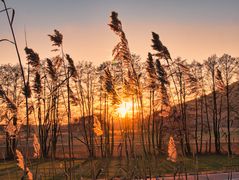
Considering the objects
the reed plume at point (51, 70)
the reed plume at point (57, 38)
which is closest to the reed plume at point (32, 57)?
the reed plume at point (57, 38)

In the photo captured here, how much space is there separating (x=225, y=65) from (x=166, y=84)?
33236mm

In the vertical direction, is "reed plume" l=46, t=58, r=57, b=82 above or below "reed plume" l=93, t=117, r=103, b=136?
above

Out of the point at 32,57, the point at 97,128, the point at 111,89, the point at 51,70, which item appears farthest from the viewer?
the point at 51,70

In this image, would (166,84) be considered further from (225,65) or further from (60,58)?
(225,65)

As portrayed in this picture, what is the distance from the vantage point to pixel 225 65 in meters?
37.3

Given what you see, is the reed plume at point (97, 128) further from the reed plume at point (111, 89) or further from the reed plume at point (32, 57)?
the reed plume at point (32, 57)

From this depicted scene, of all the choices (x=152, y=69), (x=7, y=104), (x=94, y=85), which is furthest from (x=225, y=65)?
(x=7, y=104)

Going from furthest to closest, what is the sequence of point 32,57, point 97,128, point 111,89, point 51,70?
1. point 51,70
2. point 111,89
3. point 97,128
4. point 32,57

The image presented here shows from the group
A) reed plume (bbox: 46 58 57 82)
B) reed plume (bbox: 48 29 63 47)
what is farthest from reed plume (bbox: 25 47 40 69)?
reed plume (bbox: 46 58 57 82)

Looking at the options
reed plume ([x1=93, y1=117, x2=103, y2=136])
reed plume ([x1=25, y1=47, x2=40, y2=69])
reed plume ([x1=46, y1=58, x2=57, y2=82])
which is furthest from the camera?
reed plume ([x1=46, y1=58, x2=57, y2=82])

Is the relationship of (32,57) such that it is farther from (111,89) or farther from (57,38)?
(111,89)

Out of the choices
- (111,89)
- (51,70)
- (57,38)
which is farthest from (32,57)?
(111,89)

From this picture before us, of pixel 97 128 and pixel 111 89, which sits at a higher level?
pixel 111 89

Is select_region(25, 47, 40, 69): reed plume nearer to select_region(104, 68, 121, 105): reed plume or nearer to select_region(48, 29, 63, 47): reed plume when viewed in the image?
select_region(48, 29, 63, 47): reed plume
